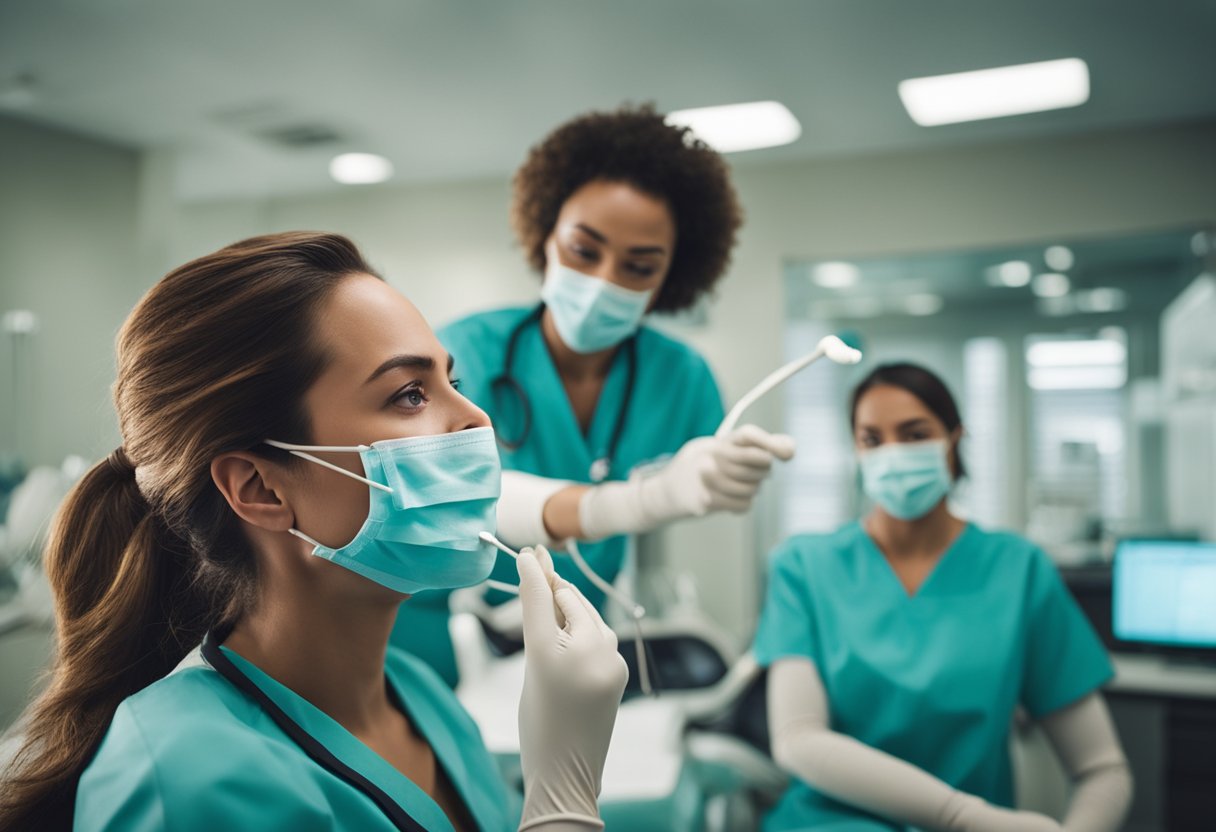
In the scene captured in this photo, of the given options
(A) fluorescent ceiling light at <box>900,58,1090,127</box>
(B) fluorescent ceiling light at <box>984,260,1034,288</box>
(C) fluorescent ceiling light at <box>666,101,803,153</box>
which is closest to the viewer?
(A) fluorescent ceiling light at <box>900,58,1090,127</box>

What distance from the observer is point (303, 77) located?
3.11 metres

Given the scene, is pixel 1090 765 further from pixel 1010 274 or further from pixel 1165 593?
pixel 1010 274

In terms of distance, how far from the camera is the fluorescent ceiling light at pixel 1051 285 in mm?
4367

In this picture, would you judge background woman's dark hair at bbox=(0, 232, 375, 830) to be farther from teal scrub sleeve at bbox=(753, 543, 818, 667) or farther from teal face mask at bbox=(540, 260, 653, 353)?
teal scrub sleeve at bbox=(753, 543, 818, 667)

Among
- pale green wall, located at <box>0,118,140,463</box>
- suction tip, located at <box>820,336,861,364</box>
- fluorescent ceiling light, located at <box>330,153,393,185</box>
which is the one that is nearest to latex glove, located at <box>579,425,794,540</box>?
suction tip, located at <box>820,336,861,364</box>

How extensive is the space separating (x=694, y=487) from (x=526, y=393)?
0.43 m

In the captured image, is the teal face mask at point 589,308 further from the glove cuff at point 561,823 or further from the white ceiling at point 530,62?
the white ceiling at point 530,62

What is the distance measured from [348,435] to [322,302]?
0.42 feet

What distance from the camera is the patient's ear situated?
2.65ft

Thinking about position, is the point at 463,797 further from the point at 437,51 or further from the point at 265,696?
the point at 437,51

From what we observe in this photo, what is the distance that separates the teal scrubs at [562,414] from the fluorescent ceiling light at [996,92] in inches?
82.3

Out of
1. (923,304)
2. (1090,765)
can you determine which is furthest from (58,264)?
(923,304)

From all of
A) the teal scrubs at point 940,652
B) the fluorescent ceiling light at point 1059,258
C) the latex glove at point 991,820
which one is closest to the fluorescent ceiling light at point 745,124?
the fluorescent ceiling light at point 1059,258

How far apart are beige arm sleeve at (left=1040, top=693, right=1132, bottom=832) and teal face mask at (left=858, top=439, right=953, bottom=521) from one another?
16.3 inches
